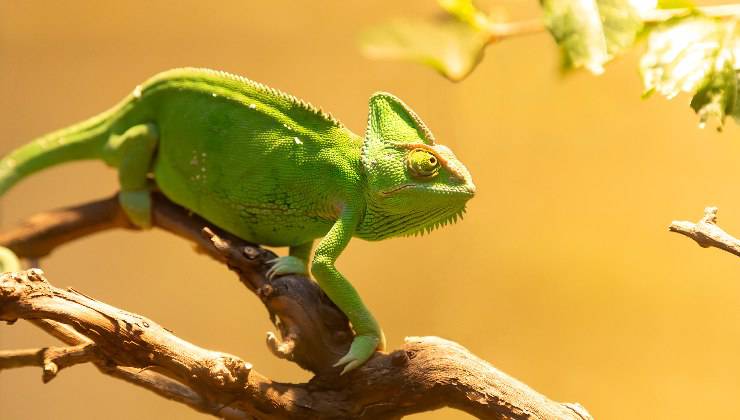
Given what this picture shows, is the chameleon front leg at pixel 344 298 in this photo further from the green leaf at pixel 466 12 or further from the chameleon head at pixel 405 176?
the green leaf at pixel 466 12

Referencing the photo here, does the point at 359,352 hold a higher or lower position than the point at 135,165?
lower

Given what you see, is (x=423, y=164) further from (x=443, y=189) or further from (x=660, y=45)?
(x=660, y=45)

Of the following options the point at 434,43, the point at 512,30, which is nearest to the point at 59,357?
the point at 434,43

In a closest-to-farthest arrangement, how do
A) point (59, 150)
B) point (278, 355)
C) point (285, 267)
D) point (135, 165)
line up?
1. point (278, 355)
2. point (285, 267)
3. point (135, 165)
4. point (59, 150)

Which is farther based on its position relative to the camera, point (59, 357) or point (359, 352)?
point (359, 352)

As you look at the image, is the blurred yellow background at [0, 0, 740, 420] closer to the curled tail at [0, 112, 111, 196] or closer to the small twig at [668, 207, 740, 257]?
the curled tail at [0, 112, 111, 196]

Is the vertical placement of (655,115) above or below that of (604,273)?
above

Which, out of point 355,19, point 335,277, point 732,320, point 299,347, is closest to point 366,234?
point 335,277

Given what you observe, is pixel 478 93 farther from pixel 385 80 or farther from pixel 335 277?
pixel 335 277
